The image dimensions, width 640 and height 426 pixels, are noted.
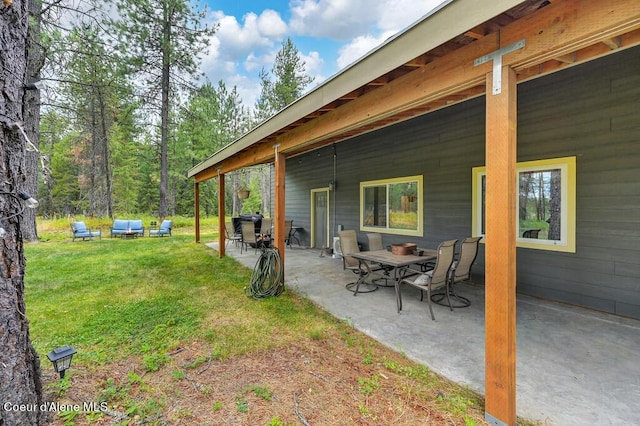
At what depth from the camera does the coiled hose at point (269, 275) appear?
4430 millimetres

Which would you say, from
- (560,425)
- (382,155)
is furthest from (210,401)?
(382,155)

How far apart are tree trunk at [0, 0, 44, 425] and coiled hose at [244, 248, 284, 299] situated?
2.86 m

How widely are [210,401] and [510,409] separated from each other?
1999 millimetres

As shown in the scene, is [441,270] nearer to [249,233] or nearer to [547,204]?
[547,204]

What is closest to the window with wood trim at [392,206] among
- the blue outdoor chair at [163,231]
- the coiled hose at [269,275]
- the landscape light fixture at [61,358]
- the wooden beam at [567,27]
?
the coiled hose at [269,275]

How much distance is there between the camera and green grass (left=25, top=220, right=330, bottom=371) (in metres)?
2.85

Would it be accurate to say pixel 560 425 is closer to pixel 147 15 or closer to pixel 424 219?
pixel 424 219

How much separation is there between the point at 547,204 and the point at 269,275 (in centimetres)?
433

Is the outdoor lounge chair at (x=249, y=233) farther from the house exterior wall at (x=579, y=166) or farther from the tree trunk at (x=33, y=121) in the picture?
the tree trunk at (x=33, y=121)

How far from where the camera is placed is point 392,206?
21.1 feet

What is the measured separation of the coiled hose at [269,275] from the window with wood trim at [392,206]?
9.94ft

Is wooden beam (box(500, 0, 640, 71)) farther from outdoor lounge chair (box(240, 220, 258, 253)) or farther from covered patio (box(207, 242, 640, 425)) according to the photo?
outdoor lounge chair (box(240, 220, 258, 253))

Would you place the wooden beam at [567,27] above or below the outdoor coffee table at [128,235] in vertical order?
above

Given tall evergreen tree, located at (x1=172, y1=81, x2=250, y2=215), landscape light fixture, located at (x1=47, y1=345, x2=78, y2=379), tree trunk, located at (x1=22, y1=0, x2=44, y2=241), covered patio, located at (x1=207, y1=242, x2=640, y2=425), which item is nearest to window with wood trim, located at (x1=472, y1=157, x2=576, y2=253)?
covered patio, located at (x1=207, y1=242, x2=640, y2=425)
